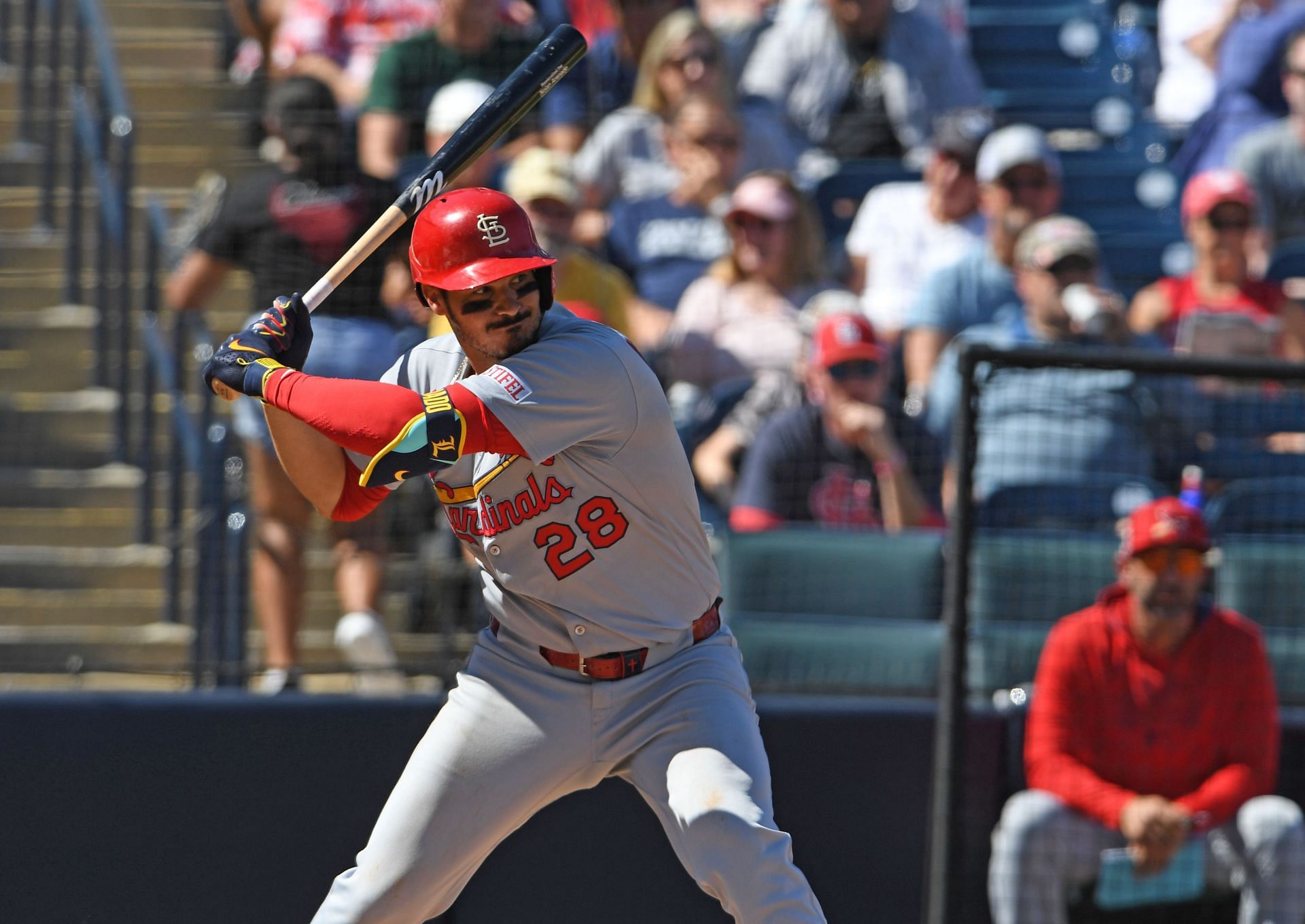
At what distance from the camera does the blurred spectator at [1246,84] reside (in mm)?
7484

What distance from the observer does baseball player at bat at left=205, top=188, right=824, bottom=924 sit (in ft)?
11.3

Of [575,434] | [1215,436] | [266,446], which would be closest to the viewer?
[575,434]

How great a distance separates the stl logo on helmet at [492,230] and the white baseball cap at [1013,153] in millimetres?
3694

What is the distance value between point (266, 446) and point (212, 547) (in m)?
0.41

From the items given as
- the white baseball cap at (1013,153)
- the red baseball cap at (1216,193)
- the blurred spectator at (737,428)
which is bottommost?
the blurred spectator at (737,428)

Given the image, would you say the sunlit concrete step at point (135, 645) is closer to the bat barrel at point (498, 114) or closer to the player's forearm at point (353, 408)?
the bat barrel at point (498, 114)

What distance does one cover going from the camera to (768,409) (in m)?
6.11

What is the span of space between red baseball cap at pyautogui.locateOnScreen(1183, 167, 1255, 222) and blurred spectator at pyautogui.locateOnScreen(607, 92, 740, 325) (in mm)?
1751

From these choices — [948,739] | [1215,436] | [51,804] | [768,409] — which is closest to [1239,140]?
[1215,436]

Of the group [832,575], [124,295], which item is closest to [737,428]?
[832,575]

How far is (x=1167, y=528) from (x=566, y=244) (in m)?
2.49

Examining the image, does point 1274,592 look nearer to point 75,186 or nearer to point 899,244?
point 899,244

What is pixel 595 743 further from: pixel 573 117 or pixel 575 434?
pixel 573 117

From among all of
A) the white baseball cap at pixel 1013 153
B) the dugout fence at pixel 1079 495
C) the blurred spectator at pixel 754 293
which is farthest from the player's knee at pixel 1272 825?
the white baseball cap at pixel 1013 153
